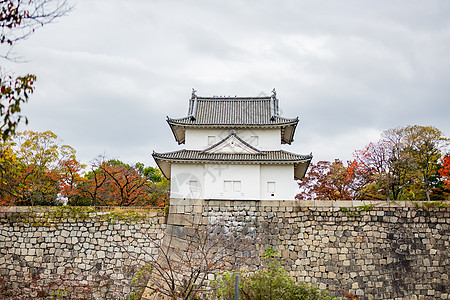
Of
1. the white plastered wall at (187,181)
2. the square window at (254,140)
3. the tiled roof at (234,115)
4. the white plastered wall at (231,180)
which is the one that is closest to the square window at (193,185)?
the white plastered wall at (187,181)

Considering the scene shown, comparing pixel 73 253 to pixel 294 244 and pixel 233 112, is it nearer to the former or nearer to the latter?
pixel 294 244

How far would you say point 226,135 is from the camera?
67.6 feet

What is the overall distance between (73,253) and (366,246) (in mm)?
11562

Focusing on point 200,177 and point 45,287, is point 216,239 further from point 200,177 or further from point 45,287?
point 45,287

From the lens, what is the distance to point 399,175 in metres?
23.9

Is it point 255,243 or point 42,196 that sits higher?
point 42,196

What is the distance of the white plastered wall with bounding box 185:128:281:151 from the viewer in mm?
20578

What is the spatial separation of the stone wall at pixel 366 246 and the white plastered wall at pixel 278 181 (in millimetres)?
2932

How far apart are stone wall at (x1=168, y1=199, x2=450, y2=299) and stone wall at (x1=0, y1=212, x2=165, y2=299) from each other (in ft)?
17.3

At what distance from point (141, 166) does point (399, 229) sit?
29833mm

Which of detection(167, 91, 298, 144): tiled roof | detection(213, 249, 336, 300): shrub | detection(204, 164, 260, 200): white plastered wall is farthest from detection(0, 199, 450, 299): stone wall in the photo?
detection(167, 91, 298, 144): tiled roof

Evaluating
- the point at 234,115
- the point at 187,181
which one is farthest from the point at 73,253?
the point at 234,115

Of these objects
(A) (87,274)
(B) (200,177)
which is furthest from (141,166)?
(A) (87,274)

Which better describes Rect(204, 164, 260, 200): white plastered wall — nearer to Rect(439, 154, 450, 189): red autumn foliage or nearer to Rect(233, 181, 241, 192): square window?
Rect(233, 181, 241, 192): square window
